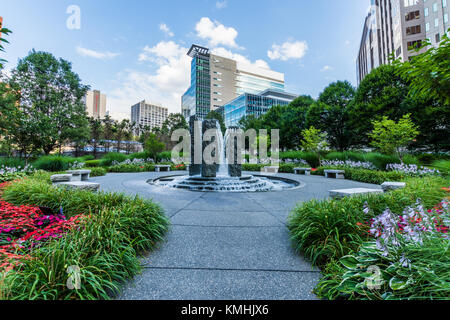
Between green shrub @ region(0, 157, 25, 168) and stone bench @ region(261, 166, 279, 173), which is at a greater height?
green shrub @ region(0, 157, 25, 168)

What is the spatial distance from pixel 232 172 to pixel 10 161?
10.0 metres

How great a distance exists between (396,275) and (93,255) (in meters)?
3.16

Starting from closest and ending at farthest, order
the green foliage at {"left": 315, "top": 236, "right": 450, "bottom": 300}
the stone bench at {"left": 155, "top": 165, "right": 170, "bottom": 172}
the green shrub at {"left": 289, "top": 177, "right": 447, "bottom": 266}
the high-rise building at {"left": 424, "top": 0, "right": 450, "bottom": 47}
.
→ the green foliage at {"left": 315, "top": 236, "right": 450, "bottom": 300}, the green shrub at {"left": 289, "top": 177, "right": 447, "bottom": 266}, the stone bench at {"left": 155, "top": 165, "right": 170, "bottom": 172}, the high-rise building at {"left": 424, "top": 0, "right": 450, "bottom": 47}

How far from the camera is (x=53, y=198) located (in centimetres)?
385

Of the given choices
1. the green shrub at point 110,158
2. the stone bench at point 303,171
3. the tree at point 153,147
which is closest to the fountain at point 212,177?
the stone bench at point 303,171

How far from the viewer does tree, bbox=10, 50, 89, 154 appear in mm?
16500

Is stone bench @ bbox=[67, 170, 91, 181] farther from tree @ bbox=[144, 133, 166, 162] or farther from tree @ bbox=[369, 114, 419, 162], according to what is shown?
tree @ bbox=[369, 114, 419, 162]

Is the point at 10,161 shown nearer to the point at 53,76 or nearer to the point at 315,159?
the point at 53,76

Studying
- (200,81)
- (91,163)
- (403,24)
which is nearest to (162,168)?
(91,163)

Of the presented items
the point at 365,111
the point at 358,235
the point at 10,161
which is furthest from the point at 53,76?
the point at 365,111

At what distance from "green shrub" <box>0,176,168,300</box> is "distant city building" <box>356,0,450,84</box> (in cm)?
3329

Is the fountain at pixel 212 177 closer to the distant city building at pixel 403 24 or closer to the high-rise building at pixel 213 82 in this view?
the distant city building at pixel 403 24

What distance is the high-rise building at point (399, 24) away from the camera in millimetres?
27625

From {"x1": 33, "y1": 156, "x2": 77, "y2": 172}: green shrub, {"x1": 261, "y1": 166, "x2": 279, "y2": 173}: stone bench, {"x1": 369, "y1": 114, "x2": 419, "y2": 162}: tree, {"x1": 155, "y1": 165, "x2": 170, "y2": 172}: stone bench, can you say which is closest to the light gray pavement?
{"x1": 33, "y1": 156, "x2": 77, "y2": 172}: green shrub
